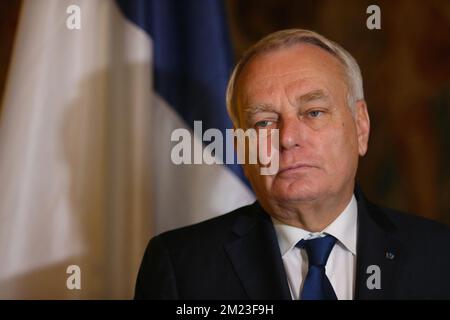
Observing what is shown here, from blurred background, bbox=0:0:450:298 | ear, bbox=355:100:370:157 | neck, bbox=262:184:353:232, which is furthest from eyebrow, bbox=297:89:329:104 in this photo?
blurred background, bbox=0:0:450:298

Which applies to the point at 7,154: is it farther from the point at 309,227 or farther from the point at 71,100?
the point at 309,227

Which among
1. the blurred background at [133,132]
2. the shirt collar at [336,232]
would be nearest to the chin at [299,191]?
the shirt collar at [336,232]

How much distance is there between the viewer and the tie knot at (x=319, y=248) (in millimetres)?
1276

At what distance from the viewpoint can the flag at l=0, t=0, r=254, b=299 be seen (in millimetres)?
1637

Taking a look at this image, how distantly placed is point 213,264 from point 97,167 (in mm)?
537

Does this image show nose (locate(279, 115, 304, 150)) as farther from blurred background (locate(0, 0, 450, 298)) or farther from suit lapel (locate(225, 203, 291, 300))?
blurred background (locate(0, 0, 450, 298))

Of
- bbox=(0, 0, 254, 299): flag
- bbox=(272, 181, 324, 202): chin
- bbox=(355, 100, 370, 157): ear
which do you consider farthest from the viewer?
bbox=(0, 0, 254, 299): flag

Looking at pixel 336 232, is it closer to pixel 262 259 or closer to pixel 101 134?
pixel 262 259

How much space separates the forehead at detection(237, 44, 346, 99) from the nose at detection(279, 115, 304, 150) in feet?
0.24

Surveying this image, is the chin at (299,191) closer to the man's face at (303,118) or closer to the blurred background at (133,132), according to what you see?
the man's face at (303,118)

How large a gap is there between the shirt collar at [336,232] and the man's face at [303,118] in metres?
0.07

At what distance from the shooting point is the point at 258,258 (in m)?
1.32

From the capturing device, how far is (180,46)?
170 centimetres

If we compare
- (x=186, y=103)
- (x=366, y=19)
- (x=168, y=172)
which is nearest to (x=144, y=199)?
(x=168, y=172)
